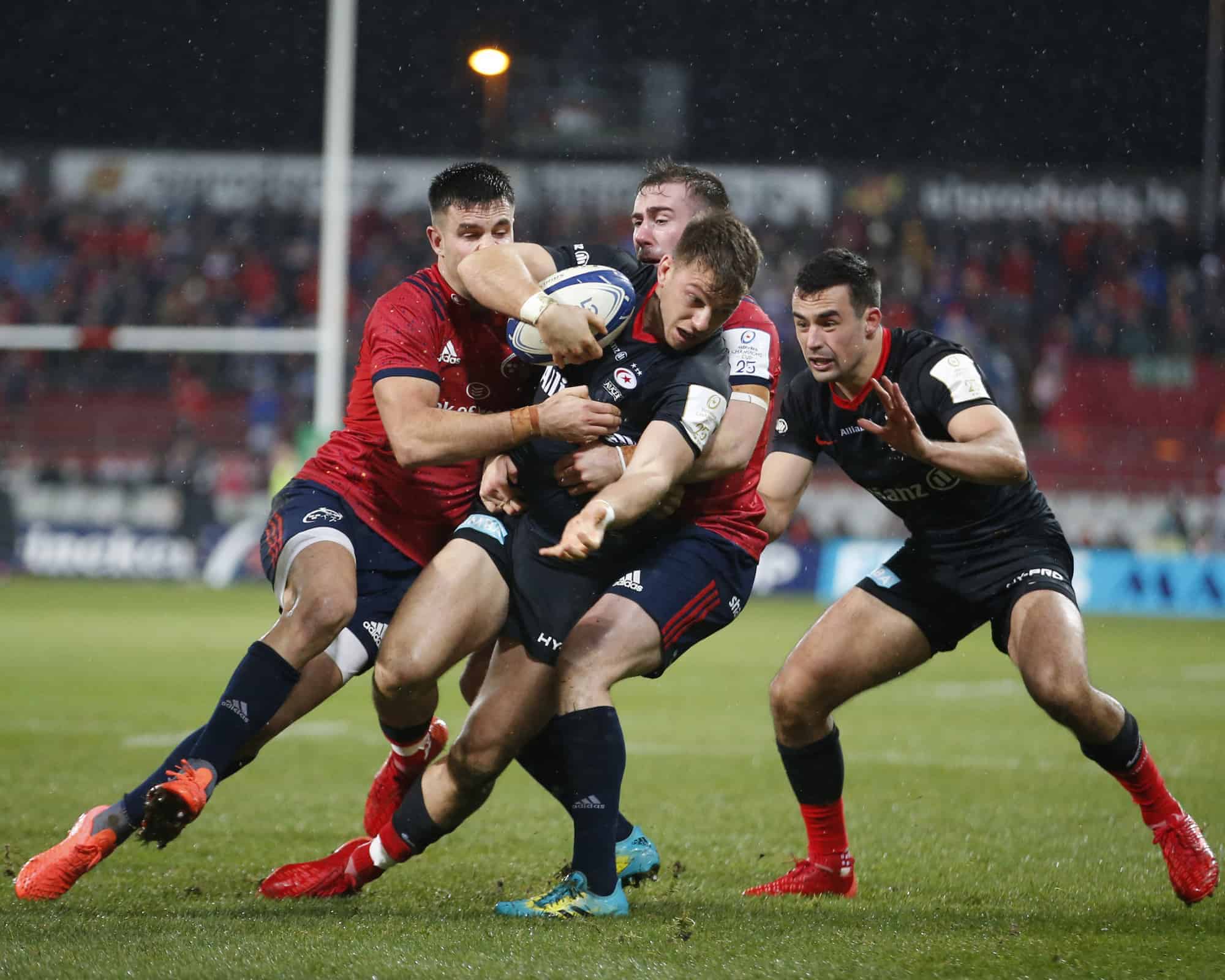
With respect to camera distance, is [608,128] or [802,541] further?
[802,541]

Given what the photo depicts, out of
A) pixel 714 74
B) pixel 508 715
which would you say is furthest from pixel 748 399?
pixel 714 74

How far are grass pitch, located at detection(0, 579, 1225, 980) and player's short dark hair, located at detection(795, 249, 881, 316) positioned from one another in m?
2.05

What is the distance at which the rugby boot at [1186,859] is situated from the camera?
4805 millimetres

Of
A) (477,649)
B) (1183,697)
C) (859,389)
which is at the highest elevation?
(859,389)

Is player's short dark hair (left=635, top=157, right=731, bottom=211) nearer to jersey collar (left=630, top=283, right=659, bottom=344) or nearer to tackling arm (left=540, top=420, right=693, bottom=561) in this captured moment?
jersey collar (left=630, top=283, right=659, bottom=344)

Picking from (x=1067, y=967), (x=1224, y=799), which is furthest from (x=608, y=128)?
(x=1067, y=967)

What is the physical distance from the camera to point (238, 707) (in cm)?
458

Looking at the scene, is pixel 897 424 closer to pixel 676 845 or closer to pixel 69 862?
pixel 676 845

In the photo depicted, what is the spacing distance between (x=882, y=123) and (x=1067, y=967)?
28883 millimetres

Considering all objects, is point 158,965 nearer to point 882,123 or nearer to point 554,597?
point 554,597

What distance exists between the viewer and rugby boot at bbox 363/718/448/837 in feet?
18.0

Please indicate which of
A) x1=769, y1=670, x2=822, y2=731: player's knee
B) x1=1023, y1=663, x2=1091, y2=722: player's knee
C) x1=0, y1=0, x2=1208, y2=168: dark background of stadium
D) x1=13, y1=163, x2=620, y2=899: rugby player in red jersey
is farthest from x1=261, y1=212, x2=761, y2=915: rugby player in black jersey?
x1=0, y1=0, x2=1208, y2=168: dark background of stadium

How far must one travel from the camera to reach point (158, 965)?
3559 mm

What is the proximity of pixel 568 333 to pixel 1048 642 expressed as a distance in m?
1.92
